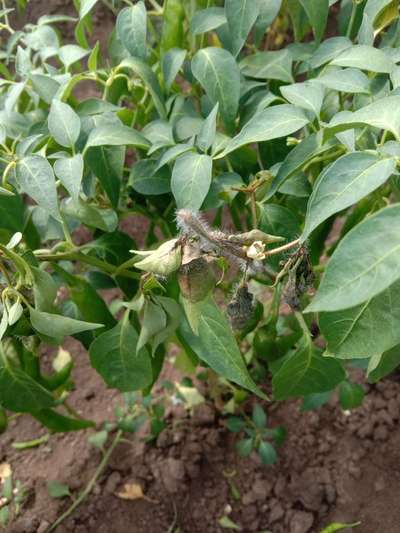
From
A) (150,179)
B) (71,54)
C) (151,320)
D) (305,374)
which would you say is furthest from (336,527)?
(71,54)

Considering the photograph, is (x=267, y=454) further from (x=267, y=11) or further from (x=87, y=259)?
(x=267, y=11)

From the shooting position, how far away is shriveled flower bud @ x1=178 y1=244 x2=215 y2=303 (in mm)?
596

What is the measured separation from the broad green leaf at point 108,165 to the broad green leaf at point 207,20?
0.22 m

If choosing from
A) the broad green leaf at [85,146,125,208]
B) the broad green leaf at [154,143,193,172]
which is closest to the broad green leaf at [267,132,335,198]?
the broad green leaf at [154,143,193,172]

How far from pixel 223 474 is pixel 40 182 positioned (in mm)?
901

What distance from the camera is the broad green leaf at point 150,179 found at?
86cm

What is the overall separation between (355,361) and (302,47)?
0.56 meters

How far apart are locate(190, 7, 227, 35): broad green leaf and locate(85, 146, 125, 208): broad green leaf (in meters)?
0.22

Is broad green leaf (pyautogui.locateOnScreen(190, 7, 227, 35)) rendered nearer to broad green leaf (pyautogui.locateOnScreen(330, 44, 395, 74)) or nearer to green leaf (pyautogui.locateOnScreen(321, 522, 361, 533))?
broad green leaf (pyautogui.locateOnScreen(330, 44, 395, 74))

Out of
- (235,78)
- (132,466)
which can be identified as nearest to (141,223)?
(132,466)

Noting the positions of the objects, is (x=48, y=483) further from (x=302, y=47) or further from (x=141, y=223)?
(x=302, y=47)

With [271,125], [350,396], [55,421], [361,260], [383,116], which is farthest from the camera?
[350,396]

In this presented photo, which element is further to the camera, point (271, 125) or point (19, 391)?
point (19, 391)

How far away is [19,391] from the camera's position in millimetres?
894
